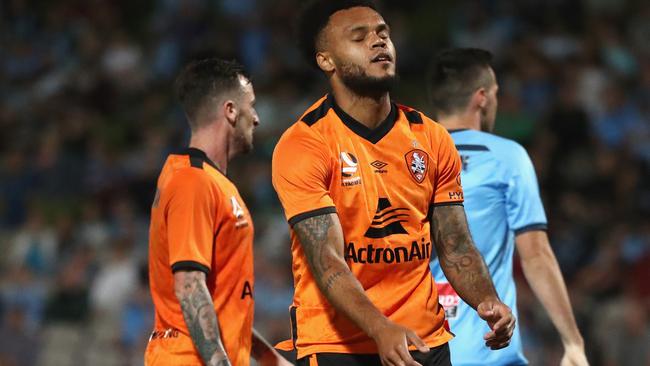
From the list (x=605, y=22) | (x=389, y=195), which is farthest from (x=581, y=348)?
(x=605, y=22)

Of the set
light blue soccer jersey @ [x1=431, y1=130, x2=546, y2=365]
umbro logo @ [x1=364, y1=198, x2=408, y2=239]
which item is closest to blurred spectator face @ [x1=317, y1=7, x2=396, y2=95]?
umbro logo @ [x1=364, y1=198, x2=408, y2=239]

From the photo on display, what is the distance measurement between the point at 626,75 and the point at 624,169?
1.80 m

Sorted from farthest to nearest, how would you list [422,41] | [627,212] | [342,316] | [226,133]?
1. [422,41]
2. [627,212]
3. [226,133]
4. [342,316]

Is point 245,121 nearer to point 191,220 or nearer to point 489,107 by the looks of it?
point 191,220

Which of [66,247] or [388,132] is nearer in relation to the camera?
[388,132]

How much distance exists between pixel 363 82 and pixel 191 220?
3.45 ft

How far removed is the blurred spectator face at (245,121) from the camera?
5.38m

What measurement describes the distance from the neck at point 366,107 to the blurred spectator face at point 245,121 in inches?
45.6

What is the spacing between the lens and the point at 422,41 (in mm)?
13938

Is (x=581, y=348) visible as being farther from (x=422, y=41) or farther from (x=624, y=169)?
(x=422, y=41)

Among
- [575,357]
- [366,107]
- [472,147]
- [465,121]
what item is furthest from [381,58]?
[575,357]

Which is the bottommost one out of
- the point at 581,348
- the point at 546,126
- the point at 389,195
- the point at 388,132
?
the point at 581,348

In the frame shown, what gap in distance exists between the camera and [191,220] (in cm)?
473

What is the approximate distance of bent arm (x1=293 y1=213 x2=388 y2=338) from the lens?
372cm
